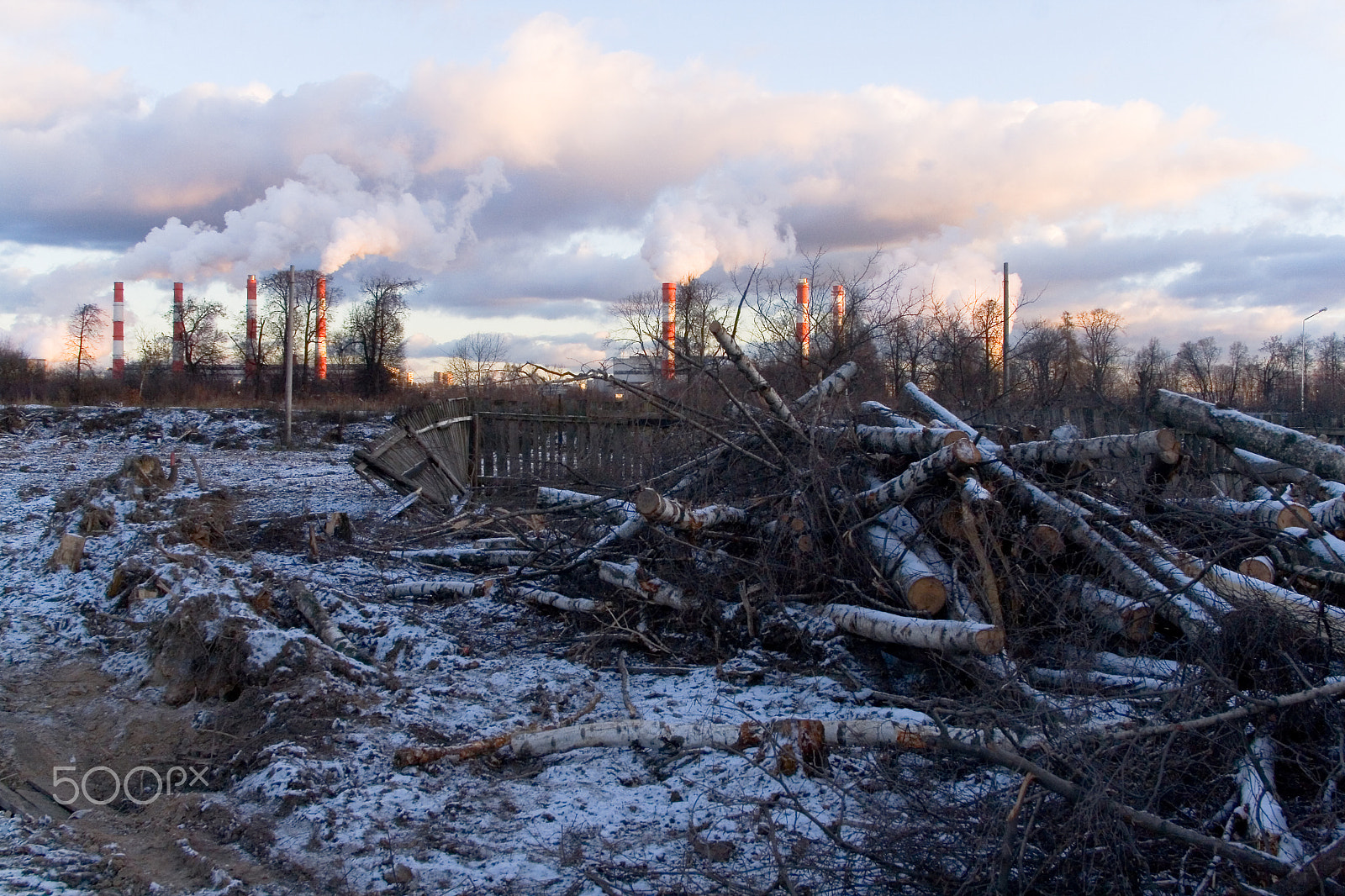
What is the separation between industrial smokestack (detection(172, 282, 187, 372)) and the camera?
33.4 meters

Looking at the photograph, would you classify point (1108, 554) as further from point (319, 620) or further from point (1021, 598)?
point (319, 620)

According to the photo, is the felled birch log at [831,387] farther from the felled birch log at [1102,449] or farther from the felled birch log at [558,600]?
the felled birch log at [558,600]

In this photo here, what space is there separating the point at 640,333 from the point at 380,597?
8.80 ft

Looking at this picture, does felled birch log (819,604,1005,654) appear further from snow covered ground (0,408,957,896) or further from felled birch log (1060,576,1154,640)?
felled birch log (1060,576,1154,640)

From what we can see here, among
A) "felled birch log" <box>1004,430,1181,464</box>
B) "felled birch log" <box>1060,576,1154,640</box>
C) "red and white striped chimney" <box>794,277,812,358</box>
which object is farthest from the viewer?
"red and white striped chimney" <box>794,277,812,358</box>

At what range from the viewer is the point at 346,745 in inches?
152

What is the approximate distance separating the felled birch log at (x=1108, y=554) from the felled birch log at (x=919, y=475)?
0.35 meters

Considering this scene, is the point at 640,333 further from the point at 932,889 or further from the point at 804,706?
the point at 932,889

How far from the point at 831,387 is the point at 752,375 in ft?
4.28

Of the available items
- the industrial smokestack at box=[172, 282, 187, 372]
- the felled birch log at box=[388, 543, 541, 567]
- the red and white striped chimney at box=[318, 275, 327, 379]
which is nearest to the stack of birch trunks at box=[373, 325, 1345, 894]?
the felled birch log at box=[388, 543, 541, 567]

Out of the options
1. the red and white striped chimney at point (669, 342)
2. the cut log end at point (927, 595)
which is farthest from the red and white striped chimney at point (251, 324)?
the cut log end at point (927, 595)

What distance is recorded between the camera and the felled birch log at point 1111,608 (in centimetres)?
430

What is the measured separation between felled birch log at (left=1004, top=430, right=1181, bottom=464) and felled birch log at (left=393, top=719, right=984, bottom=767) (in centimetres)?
209

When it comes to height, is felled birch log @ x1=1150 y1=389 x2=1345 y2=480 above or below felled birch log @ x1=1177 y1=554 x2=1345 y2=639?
above
